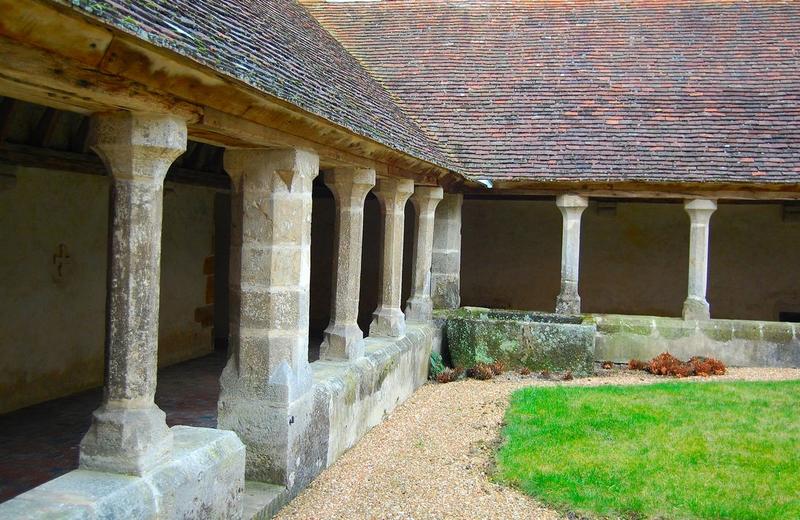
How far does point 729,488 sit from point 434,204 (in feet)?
17.1

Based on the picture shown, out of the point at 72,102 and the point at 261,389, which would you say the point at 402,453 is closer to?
the point at 261,389

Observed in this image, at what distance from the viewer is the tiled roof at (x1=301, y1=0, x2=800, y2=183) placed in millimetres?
10180

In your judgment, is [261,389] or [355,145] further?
[355,145]

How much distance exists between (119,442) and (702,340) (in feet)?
27.3

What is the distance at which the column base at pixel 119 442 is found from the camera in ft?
11.4

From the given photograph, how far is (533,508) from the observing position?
16.3ft

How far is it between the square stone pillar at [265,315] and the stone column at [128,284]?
4.29 feet

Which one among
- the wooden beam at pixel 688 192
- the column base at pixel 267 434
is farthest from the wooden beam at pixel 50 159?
the wooden beam at pixel 688 192

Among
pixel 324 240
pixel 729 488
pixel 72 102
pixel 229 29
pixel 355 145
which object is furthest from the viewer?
pixel 324 240

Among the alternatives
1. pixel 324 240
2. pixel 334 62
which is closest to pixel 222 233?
pixel 324 240

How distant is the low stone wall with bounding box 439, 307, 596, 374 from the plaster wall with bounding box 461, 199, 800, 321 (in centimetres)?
388

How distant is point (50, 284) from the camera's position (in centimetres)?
716

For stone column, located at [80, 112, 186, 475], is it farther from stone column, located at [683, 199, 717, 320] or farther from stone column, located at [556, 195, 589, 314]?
stone column, located at [683, 199, 717, 320]

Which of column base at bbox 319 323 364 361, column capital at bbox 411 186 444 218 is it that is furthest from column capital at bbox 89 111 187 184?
column capital at bbox 411 186 444 218
